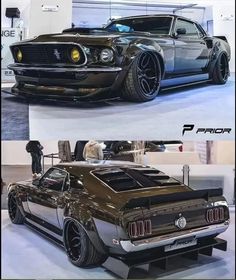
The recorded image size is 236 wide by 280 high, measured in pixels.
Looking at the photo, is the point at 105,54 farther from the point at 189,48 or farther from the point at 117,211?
the point at 117,211

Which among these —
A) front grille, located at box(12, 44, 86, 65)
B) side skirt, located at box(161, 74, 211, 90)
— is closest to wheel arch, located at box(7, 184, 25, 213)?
front grille, located at box(12, 44, 86, 65)

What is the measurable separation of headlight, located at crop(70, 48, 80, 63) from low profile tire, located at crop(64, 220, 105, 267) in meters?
0.88

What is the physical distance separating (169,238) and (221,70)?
107 cm

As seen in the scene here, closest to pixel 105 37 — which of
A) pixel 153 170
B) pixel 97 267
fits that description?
pixel 153 170

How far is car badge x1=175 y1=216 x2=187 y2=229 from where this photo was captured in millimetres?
2068

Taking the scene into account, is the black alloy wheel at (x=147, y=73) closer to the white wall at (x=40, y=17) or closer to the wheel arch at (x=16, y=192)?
the white wall at (x=40, y=17)

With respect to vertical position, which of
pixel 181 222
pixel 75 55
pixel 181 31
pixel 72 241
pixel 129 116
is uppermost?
pixel 181 31

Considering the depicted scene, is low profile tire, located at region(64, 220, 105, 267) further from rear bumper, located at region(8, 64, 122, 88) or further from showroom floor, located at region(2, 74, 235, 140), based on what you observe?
rear bumper, located at region(8, 64, 122, 88)

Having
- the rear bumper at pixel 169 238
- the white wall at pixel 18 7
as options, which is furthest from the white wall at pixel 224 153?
the white wall at pixel 18 7

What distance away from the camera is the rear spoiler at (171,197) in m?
1.97

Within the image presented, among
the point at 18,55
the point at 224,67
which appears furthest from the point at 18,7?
the point at 224,67

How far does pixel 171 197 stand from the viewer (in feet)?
6.81

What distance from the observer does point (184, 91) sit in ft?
7.79

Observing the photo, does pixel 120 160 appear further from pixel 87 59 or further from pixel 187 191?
pixel 87 59
